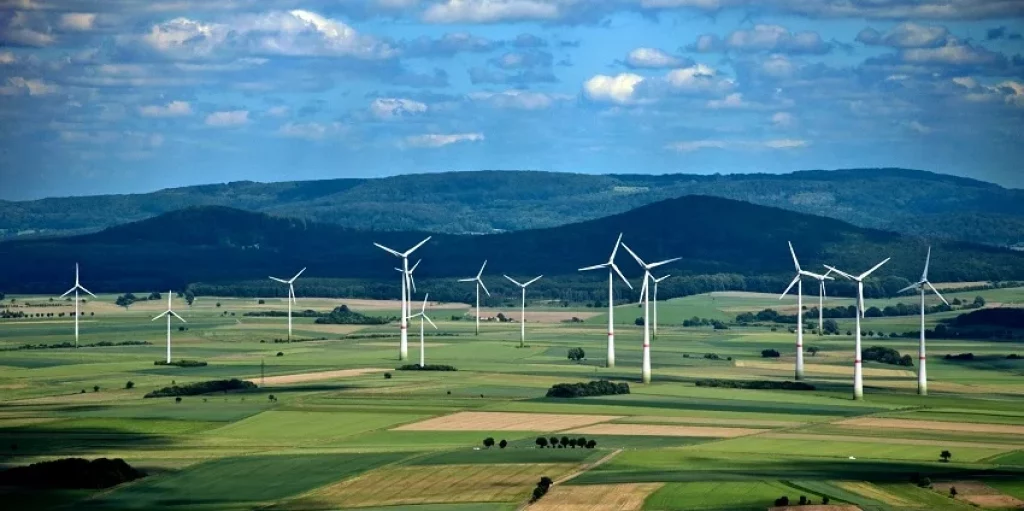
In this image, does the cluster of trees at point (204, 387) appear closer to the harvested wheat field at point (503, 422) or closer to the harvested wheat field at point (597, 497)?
the harvested wheat field at point (503, 422)

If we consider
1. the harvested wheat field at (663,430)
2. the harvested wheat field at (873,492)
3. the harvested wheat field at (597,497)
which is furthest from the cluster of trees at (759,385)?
the harvested wheat field at (597,497)

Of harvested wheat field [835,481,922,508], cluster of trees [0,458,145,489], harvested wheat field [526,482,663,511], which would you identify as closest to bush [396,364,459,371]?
cluster of trees [0,458,145,489]

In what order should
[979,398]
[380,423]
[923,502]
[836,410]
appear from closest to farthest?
1. [923,502]
2. [380,423]
3. [836,410]
4. [979,398]

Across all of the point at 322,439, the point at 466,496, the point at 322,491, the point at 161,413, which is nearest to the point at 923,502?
the point at 466,496

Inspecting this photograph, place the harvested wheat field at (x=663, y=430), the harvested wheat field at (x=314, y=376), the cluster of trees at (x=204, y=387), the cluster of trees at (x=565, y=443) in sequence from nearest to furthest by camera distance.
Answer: the cluster of trees at (x=565, y=443) → the harvested wheat field at (x=663, y=430) → the cluster of trees at (x=204, y=387) → the harvested wheat field at (x=314, y=376)

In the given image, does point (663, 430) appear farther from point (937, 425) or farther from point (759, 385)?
point (759, 385)

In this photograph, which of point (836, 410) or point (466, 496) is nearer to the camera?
point (466, 496)

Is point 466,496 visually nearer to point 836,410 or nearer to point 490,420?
point 490,420

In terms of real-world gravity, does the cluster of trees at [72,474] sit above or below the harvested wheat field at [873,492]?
above
